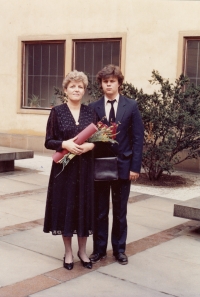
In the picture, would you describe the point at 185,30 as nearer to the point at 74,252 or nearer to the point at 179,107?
the point at 179,107

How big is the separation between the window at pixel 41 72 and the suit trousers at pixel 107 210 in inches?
313

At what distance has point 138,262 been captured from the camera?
4.57 meters

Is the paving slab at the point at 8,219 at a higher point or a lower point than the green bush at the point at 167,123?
lower

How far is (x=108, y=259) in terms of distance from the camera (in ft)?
15.1

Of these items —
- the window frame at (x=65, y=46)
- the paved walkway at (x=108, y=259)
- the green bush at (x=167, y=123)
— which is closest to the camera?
the paved walkway at (x=108, y=259)

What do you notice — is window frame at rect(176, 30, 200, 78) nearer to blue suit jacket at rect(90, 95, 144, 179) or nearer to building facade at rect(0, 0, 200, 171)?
building facade at rect(0, 0, 200, 171)

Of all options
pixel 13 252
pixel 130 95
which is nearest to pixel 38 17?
pixel 130 95

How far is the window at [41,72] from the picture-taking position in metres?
12.3

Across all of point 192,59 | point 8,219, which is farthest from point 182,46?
point 8,219

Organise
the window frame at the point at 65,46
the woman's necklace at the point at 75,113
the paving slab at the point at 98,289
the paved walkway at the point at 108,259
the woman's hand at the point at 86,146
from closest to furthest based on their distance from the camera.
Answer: the paving slab at the point at 98,289
the paved walkway at the point at 108,259
the woman's hand at the point at 86,146
the woman's necklace at the point at 75,113
the window frame at the point at 65,46

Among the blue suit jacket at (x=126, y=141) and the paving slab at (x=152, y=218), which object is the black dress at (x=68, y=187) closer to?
the blue suit jacket at (x=126, y=141)

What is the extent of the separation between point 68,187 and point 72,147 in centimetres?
37

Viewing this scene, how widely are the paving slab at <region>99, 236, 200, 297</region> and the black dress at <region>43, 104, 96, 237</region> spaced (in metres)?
0.53

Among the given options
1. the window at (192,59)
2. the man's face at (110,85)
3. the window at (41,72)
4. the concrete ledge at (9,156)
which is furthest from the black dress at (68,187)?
the window at (41,72)
